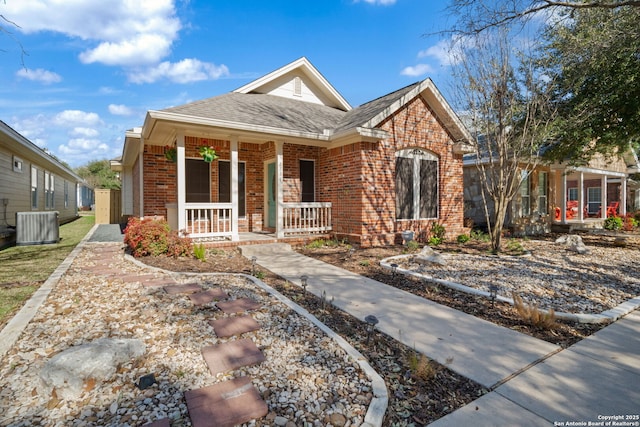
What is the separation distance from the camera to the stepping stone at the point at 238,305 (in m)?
3.78

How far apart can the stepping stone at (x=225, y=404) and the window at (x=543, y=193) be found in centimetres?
1580

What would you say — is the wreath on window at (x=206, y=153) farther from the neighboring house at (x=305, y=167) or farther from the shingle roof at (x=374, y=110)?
the shingle roof at (x=374, y=110)

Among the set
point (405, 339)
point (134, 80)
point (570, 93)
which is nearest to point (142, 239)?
point (405, 339)

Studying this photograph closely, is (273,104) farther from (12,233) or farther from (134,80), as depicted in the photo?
(134,80)

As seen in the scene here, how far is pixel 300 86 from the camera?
1236cm

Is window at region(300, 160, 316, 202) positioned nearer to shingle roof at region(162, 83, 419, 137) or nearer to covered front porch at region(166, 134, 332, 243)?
covered front porch at region(166, 134, 332, 243)

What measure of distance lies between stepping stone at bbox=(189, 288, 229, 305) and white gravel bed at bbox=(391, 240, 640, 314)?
3517 mm

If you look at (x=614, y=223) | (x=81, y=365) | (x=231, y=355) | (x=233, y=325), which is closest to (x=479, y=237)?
(x=614, y=223)

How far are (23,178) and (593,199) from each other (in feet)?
106

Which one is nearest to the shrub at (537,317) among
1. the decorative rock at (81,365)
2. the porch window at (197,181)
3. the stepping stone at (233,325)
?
the stepping stone at (233,325)

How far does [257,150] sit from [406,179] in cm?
480

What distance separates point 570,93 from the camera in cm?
880

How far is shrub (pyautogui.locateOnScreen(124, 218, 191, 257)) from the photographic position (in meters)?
6.69

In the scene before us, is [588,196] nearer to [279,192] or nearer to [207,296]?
[279,192]
